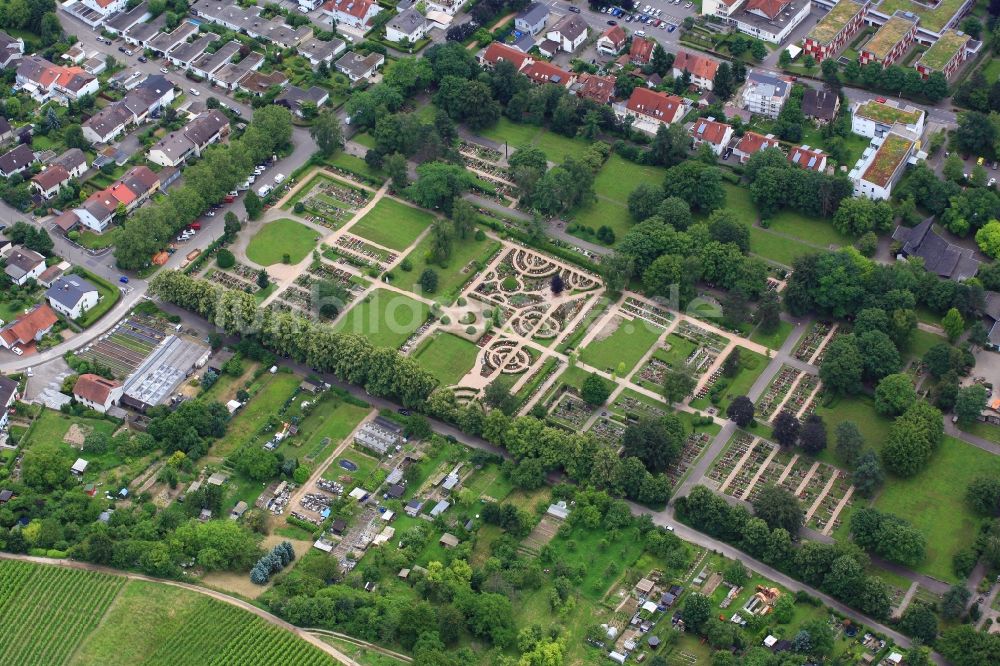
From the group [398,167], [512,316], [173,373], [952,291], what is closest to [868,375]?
[952,291]

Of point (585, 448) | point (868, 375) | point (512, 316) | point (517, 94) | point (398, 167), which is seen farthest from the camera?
point (517, 94)

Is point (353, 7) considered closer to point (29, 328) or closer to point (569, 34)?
point (569, 34)

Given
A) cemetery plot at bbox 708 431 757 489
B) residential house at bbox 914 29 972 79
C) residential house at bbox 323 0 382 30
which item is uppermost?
residential house at bbox 914 29 972 79

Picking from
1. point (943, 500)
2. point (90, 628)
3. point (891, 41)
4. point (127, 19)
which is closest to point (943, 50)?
point (891, 41)

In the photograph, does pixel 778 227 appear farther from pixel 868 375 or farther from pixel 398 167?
pixel 398 167

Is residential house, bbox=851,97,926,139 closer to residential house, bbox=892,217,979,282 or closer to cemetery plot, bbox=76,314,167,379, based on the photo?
residential house, bbox=892,217,979,282

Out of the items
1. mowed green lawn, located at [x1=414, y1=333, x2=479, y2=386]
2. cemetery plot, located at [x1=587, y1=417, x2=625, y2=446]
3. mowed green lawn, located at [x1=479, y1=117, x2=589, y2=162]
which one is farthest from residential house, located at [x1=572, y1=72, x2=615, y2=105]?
cemetery plot, located at [x1=587, y1=417, x2=625, y2=446]

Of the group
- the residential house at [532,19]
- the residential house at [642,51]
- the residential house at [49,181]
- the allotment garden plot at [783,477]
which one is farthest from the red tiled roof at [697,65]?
the residential house at [49,181]
